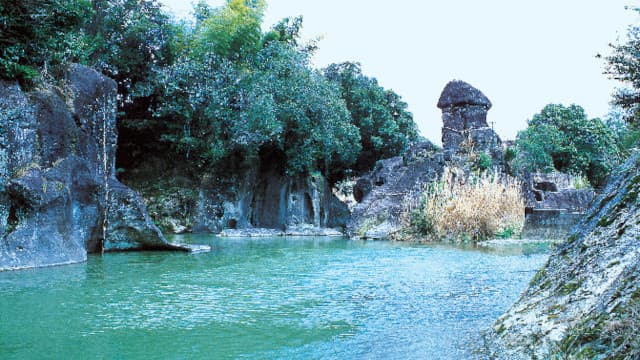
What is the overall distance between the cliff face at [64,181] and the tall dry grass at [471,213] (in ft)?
20.1

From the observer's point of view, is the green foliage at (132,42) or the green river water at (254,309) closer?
the green river water at (254,309)

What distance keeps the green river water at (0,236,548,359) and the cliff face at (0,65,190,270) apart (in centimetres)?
70

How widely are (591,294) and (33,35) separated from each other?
7.79 meters

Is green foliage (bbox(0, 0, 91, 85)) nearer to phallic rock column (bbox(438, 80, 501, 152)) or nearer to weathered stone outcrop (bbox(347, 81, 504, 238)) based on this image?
weathered stone outcrop (bbox(347, 81, 504, 238))

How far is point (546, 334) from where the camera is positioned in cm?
231

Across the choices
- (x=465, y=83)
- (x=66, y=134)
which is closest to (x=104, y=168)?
(x=66, y=134)

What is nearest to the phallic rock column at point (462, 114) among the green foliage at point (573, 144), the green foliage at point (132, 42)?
the green foliage at point (573, 144)

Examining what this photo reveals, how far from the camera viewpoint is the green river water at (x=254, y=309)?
302 cm

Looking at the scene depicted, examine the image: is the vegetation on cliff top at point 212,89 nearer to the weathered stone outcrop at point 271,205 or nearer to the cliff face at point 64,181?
the weathered stone outcrop at point 271,205

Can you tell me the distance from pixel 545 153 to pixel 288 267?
1796cm

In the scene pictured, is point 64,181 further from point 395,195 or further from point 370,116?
point 370,116

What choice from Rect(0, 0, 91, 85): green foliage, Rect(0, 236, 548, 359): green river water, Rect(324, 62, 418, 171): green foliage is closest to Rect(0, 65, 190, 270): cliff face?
Rect(0, 0, 91, 85): green foliage

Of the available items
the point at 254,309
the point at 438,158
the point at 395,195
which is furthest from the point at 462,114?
the point at 254,309

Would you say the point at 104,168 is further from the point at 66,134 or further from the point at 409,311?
the point at 409,311
